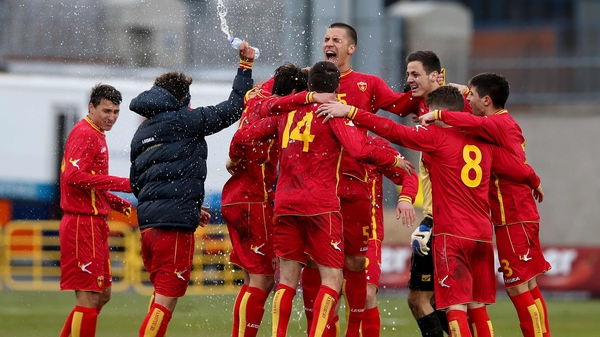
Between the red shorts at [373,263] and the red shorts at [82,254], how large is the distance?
266 cm

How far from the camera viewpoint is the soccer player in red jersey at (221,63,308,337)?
946 cm

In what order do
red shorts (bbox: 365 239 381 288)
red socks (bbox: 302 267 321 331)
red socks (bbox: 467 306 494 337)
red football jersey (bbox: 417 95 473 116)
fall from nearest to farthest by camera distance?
red socks (bbox: 467 306 494 337) → red socks (bbox: 302 267 321 331) → red football jersey (bbox: 417 95 473 116) → red shorts (bbox: 365 239 381 288)

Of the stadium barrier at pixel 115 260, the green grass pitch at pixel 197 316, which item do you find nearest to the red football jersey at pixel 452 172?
the green grass pitch at pixel 197 316

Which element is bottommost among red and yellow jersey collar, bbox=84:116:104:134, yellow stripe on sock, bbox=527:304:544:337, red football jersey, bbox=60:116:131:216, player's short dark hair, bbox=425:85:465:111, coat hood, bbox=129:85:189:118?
yellow stripe on sock, bbox=527:304:544:337

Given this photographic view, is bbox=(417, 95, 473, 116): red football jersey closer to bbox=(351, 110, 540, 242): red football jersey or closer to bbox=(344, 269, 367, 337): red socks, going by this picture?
bbox=(351, 110, 540, 242): red football jersey

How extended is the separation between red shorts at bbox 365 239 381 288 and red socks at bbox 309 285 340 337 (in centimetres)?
151

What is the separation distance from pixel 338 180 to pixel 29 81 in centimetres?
1729

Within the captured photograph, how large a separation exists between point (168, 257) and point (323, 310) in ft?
5.03

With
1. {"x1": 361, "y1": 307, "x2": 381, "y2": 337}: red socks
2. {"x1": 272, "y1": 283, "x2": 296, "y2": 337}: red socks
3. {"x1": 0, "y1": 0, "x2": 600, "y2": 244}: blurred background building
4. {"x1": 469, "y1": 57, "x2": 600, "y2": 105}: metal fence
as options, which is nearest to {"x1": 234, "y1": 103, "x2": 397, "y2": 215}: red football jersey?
{"x1": 272, "y1": 283, "x2": 296, "y2": 337}: red socks

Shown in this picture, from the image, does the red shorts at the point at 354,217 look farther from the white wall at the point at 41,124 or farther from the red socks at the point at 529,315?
the white wall at the point at 41,124

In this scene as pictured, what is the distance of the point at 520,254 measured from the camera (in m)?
9.49

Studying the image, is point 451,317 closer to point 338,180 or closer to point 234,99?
point 338,180

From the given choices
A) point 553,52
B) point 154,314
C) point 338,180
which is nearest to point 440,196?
point 338,180

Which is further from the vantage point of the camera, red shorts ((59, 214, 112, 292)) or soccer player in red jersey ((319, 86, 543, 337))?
red shorts ((59, 214, 112, 292))
